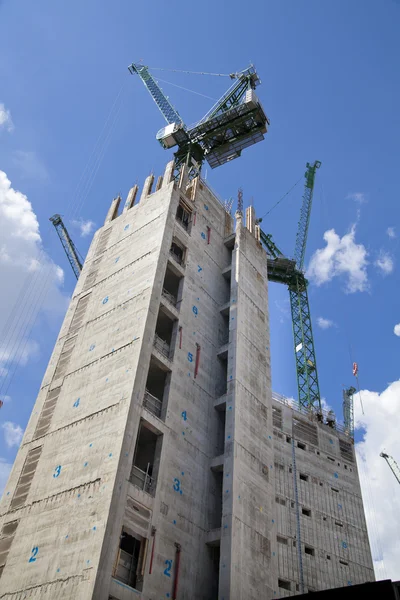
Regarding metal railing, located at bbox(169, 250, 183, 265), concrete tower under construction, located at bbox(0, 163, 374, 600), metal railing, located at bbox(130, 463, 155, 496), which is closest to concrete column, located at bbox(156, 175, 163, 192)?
concrete tower under construction, located at bbox(0, 163, 374, 600)

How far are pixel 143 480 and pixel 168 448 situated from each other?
10.5ft

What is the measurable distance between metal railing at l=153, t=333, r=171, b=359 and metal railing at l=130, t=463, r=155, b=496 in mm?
9840

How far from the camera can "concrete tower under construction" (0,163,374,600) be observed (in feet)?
113

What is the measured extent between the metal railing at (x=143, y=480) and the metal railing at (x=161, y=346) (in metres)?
9.84

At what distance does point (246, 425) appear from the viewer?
45406mm

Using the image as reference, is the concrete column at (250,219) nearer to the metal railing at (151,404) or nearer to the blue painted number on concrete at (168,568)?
the metal railing at (151,404)

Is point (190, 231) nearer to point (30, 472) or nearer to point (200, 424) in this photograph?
point (200, 424)

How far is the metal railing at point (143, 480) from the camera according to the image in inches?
1448

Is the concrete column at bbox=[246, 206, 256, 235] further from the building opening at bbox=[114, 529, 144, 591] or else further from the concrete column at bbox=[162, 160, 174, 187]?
the building opening at bbox=[114, 529, 144, 591]

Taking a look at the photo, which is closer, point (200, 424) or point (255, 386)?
point (200, 424)

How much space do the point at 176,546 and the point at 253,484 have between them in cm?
847

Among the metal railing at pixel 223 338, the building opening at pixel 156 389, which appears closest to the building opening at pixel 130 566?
the building opening at pixel 156 389

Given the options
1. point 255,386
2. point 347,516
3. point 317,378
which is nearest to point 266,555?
point 255,386

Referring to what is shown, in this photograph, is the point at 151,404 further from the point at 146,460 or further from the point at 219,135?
the point at 219,135
